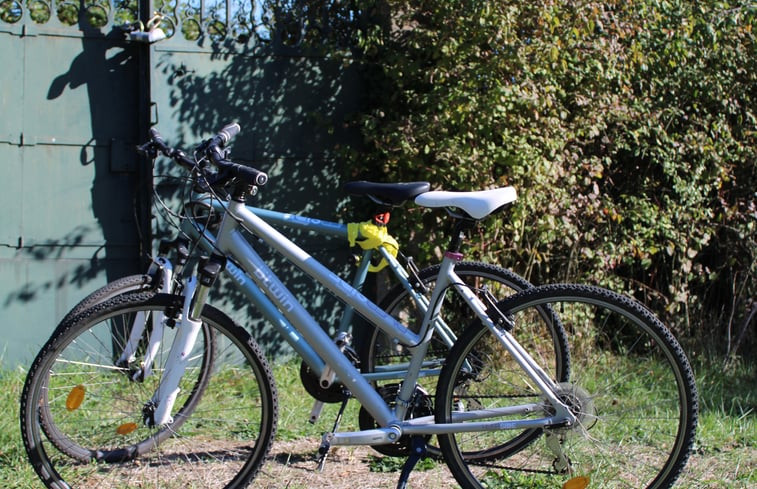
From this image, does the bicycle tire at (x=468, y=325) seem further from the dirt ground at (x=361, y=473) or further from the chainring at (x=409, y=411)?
the dirt ground at (x=361, y=473)

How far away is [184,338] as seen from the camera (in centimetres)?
279

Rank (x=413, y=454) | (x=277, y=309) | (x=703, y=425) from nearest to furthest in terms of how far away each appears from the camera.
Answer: (x=413, y=454), (x=277, y=309), (x=703, y=425)

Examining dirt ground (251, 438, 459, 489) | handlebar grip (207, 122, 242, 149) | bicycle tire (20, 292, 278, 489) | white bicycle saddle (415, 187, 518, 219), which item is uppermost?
handlebar grip (207, 122, 242, 149)

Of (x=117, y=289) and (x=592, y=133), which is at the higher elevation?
(x=592, y=133)

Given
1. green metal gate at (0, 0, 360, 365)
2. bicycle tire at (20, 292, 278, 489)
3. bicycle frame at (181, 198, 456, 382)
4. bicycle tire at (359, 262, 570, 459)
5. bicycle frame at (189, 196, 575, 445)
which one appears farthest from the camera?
green metal gate at (0, 0, 360, 365)

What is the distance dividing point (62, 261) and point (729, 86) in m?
4.14

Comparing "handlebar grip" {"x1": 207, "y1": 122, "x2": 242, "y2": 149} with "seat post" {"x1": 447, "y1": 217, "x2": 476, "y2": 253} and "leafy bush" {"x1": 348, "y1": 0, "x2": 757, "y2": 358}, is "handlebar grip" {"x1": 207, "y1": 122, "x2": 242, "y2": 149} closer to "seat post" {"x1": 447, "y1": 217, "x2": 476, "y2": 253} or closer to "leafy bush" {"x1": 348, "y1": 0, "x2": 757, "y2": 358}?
"seat post" {"x1": 447, "y1": 217, "x2": 476, "y2": 253}

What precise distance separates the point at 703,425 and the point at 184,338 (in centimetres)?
263

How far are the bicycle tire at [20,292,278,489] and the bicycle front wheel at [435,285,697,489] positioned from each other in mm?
720

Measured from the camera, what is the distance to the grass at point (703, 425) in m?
3.34

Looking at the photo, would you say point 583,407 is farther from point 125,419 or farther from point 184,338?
point 125,419

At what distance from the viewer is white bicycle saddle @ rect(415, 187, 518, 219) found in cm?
279

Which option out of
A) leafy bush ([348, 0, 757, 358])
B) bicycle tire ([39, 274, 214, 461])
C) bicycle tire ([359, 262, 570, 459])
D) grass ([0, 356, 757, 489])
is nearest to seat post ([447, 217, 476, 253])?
bicycle tire ([359, 262, 570, 459])

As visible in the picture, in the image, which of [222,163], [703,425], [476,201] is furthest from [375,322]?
[703,425]
